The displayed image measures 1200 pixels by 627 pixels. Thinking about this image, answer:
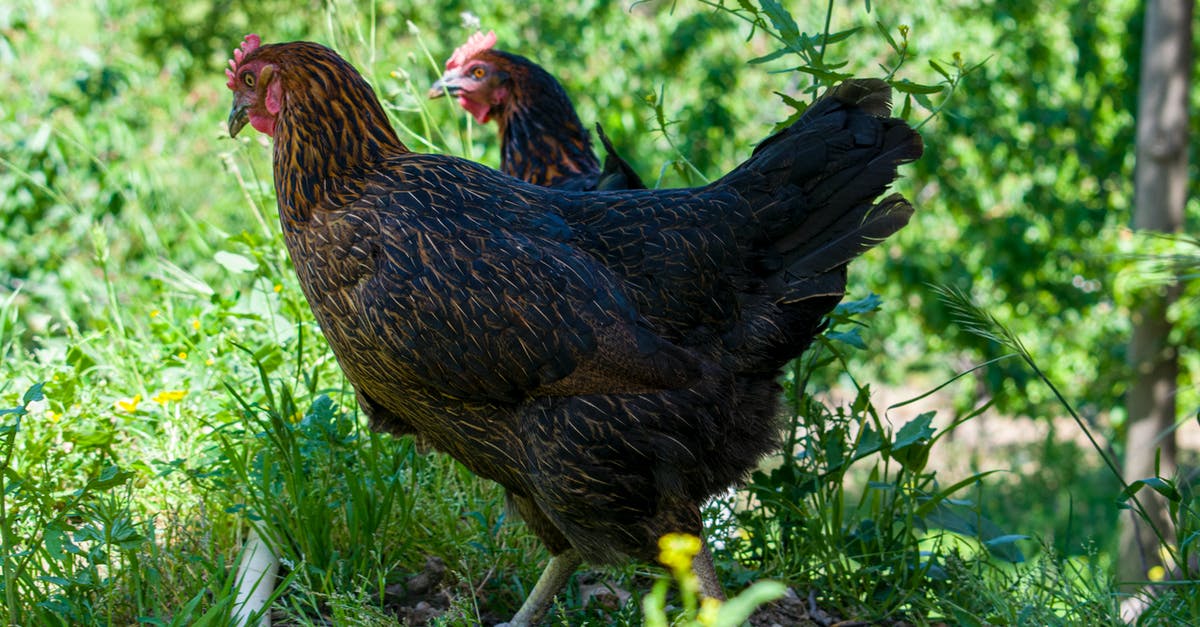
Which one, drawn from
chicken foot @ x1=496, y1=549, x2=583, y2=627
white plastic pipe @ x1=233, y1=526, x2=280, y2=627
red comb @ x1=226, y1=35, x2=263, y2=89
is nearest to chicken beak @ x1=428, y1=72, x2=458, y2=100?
red comb @ x1=226, y1=35, x2=263, y2=89

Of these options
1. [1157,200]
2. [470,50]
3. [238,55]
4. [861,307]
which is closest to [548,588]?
[861,307]

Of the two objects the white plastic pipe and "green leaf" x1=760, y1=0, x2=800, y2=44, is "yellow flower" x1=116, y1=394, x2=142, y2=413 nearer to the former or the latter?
the white plastic pipe

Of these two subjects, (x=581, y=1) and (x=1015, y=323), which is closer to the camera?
(x=581, y=1)

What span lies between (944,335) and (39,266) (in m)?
5.96

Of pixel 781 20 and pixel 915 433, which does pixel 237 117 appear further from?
pixel 915 433

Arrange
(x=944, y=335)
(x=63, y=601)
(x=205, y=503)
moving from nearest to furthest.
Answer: (x=63, y=601)
(x=205, y=503)
(x=944, y=335)

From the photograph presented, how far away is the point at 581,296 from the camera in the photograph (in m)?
2.38

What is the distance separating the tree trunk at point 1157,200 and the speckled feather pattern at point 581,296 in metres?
4.61

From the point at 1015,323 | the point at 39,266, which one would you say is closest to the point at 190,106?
the point at 39,266

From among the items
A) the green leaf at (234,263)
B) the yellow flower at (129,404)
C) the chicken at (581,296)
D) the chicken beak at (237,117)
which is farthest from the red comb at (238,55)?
the yellow flower at (129,404)

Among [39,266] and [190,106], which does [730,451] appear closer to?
[39,266]

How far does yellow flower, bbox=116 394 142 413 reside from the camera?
3184mm

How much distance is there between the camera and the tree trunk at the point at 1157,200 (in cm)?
646

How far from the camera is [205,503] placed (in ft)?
9.50
